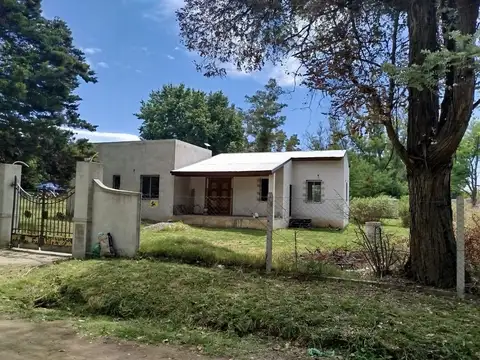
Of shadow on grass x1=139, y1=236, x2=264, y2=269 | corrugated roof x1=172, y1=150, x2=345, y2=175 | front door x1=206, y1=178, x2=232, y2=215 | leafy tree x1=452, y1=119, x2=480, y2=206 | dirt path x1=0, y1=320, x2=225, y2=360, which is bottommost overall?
dirt path x1=0, y1=320, x2=225, y2=360

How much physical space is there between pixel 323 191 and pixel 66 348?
1834 cm

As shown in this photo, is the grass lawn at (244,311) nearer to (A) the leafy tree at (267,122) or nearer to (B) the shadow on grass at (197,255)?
(B) the shadow on grass at (197,255)

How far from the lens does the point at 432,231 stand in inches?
289

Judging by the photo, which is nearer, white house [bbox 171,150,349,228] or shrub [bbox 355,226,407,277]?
shrub [bbox 355,226,407,277]

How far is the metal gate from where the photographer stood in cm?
1064

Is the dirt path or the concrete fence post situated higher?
the concrete fence post

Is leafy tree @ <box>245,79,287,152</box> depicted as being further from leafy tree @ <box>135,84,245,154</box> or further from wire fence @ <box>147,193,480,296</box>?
wire fence @ <box>147,193,480,296</box>

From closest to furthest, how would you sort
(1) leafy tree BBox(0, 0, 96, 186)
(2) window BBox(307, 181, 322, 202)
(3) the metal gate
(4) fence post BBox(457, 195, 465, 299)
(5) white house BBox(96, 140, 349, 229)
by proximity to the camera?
(4) fence post BBox(457, 195, 465, 299) < (3) the metal gate < (1) leafy tree BBox(0, 0, 96, 186) < (5) white house BBox(96, 140, 349, 229) < (2) window BBox(307, 181, 322, 202)

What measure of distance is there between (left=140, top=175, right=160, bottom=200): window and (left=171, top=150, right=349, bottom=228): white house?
1.19 meters

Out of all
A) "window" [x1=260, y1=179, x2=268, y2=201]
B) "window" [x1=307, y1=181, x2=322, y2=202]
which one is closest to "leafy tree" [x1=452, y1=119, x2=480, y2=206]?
"window" [x1=307, y1=181, x2=322, y2=202]

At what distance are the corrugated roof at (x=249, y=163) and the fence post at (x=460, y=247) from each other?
42.3 ft

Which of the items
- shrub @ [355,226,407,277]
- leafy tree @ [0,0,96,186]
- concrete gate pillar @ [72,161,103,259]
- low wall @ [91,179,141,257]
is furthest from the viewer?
leafy tree @ [0,0,96,186]

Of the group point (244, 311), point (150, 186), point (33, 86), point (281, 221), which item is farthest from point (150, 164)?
point (244, 311)

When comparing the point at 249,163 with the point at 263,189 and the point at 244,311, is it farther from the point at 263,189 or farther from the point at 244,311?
the point at 244,311
